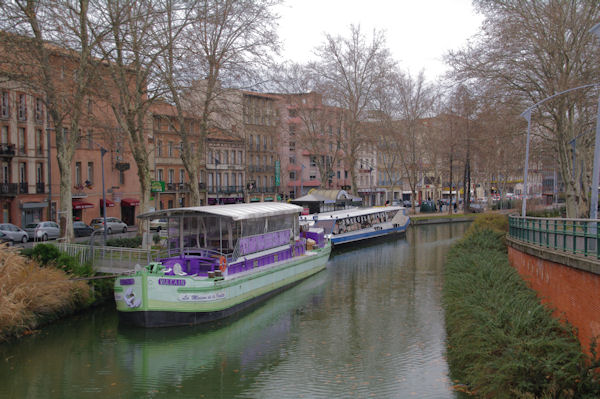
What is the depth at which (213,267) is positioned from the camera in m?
23.0

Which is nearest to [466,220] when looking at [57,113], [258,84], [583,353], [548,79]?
[548,79]

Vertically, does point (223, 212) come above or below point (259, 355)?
above

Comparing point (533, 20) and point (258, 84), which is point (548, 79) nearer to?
point (533, 20)

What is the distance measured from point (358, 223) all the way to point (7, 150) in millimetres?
29746

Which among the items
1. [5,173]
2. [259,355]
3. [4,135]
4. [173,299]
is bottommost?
[259,355]

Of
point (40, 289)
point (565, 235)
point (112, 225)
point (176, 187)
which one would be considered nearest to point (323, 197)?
point (112, 225)

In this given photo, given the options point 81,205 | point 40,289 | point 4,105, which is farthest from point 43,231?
point 40,289

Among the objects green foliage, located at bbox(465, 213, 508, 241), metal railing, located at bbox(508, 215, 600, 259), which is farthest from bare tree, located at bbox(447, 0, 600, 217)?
metal railing, located at bbox(508, 215, 600, 259)

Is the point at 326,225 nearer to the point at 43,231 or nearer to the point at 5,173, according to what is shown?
the point at 43,231

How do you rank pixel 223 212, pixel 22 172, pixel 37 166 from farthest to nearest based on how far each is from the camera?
1. pixel 37 166
2. pixel 22 172
3. pixel 223 212

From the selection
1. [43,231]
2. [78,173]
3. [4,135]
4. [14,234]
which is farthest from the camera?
[78,173]

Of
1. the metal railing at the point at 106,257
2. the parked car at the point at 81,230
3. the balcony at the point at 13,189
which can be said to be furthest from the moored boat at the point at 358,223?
the balcony at the point at 13,189

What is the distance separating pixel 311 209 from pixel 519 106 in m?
24.3

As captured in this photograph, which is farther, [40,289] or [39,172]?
[39,172]
